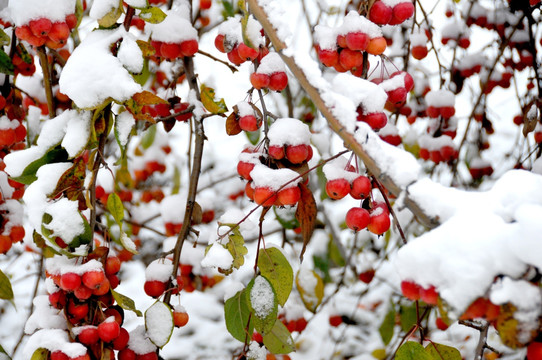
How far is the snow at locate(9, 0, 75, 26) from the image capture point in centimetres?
96

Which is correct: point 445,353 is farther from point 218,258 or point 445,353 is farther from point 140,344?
point 140,344

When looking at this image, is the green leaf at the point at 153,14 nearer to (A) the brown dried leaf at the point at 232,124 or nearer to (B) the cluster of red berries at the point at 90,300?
(A) the brown dried leaf at the point at 232,124

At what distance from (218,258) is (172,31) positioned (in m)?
0.52

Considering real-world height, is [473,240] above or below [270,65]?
below

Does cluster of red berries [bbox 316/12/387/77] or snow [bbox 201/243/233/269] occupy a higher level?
cluster of red berries [bbox 316/12/387/77]

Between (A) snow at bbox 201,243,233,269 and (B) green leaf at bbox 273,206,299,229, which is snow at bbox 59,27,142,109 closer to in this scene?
(A) snow at bbox 201,243,233,269

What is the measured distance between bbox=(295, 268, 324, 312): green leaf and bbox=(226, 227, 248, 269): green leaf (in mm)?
550

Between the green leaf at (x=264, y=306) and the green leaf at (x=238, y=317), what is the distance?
0.34 feet

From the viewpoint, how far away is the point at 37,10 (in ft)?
3.14

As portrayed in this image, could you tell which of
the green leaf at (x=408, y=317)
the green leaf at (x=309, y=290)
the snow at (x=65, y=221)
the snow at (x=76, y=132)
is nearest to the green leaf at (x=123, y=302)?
the snow at (x=65, y=221)

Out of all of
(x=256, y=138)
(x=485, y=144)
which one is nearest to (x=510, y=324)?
(x=256, y=138)

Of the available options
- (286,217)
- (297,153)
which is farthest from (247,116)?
(286,217)

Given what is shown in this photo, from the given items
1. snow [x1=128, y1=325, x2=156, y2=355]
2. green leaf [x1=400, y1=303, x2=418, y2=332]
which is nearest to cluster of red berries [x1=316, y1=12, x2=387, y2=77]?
snow [x1=128, y1=325, x2=156, y2=355]

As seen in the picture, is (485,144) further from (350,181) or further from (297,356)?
(350,181)
